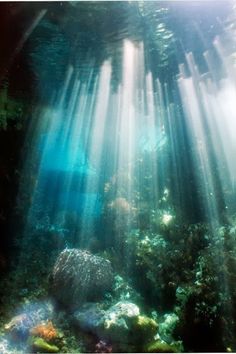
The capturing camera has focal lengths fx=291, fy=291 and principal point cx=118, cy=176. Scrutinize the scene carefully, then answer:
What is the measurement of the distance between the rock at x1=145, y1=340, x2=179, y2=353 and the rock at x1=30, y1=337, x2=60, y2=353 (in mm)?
2278

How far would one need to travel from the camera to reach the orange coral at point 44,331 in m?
7.44

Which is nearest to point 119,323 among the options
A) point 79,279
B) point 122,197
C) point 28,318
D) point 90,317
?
point 90,317

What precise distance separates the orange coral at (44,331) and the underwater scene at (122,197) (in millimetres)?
32

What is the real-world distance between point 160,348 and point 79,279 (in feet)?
10.5

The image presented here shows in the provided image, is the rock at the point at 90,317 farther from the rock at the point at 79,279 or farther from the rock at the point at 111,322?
the rock at the point at 79,279

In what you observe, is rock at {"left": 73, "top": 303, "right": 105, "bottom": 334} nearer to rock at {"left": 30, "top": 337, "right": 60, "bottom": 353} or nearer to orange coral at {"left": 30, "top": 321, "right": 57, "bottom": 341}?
orange coral at {"left": 30, "top": 321, "right": 57, "bottom": 341}

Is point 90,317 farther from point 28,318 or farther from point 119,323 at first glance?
point 28,318

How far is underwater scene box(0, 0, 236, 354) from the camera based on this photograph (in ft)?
26.4

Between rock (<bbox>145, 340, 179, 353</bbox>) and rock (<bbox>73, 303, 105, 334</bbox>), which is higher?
rock (<bbox>73, 303, 105, 334</bbox>)

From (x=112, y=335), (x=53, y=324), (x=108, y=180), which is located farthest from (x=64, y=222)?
(x=112, y=335)

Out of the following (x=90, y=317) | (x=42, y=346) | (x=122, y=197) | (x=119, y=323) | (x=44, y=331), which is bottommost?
(x=42, y=346)

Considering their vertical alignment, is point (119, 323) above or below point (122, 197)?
below

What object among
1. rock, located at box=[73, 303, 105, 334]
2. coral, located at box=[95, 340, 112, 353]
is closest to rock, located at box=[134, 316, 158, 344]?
coral, located at box=[95, 340, 112, 353]

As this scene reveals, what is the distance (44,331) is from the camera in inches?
296
